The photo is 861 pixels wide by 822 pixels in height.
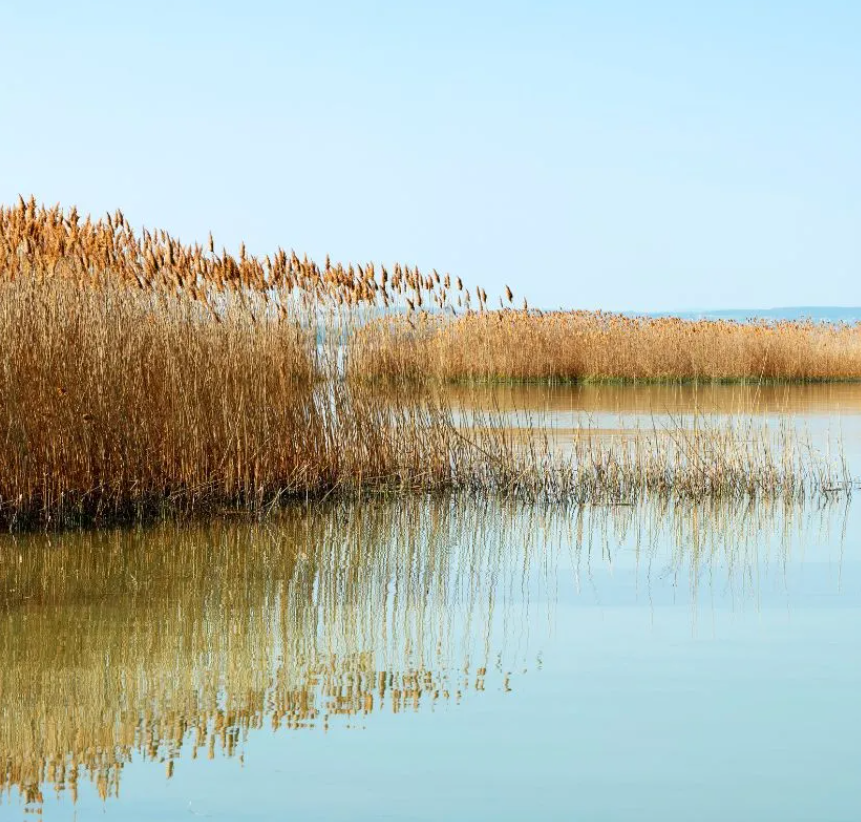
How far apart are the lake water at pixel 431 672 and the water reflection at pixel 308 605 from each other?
0.05 feet

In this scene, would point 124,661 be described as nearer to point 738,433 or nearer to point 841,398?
point 738,433

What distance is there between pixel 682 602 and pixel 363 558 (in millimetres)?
1632

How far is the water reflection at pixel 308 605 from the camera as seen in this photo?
3.91 meters

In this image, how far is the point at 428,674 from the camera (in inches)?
174

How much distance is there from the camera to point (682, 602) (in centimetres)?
567

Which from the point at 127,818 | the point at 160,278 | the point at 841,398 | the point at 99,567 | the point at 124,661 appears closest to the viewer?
Answer: the point at 127,818

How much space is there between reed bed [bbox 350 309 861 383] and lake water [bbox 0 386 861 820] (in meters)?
11.9

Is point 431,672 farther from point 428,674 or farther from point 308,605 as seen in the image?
point 308,605

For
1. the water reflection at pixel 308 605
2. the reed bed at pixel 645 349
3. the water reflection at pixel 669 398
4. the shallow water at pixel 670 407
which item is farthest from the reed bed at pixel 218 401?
the reed bed at pixel 645 349

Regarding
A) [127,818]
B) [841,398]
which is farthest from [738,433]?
[841,398]

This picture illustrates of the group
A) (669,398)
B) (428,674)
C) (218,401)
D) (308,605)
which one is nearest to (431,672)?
(428,674)

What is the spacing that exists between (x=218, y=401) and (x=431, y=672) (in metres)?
3.77

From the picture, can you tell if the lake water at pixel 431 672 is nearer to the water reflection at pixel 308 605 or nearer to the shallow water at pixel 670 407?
the water reflection at pixel 308 605

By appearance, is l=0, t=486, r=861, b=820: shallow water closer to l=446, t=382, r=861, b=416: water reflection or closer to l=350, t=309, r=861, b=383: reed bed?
l=446, t=382, r=861, b=416: water reflection
